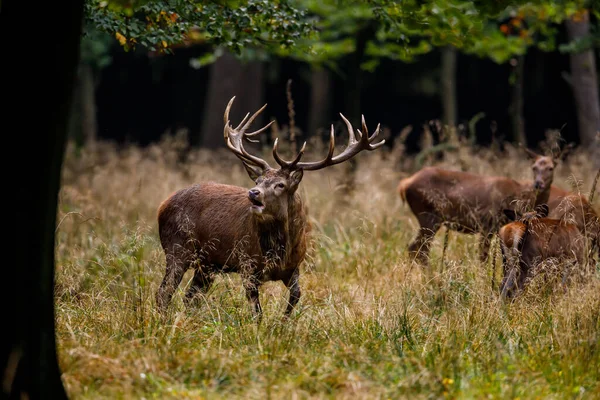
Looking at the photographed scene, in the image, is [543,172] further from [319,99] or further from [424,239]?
[319,99]

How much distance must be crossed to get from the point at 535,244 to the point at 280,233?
6.70 ft

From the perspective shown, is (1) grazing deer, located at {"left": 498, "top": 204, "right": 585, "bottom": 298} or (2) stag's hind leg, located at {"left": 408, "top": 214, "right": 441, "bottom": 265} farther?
(2) stag's hind leg, located at {"left": 408, "top": 214, "right": 441, "bottom": 265}

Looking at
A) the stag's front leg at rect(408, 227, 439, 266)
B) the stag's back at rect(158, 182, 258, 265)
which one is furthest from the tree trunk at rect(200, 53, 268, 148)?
the stag's back at rect(158, 182, 258, 265)

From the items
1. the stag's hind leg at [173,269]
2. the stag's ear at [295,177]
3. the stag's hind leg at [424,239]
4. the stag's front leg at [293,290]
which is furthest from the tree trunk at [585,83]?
the stag's hind leg at [173,269]

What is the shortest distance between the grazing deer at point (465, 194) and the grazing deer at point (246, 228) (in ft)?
9.47

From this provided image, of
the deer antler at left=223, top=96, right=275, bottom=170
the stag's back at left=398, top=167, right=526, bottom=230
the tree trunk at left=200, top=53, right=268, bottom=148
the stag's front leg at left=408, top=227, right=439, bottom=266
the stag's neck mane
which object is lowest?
the stag's front leg at left=408, top=227, right=439, bottom=266

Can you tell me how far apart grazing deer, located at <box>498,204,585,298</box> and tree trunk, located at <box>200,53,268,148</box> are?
11.9m

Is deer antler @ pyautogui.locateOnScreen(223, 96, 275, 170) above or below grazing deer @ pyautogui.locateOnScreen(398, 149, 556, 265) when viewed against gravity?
above

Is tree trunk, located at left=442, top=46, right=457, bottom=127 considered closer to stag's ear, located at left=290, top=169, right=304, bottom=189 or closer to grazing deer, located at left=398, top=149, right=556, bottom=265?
grazing deer, located at left=398, top=149, right=556, bottom=265

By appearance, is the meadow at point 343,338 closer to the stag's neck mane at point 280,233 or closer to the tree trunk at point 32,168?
the stag's neck mane at point 280,233

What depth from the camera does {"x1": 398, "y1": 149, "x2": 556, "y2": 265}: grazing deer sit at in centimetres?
977

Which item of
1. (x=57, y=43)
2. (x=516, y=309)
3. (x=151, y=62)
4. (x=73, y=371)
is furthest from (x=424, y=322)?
(x=151, y=62)

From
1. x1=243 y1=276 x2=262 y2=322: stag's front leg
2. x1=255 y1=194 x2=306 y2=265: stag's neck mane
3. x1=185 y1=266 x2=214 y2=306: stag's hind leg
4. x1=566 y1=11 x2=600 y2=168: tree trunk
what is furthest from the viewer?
x1=566 y1=11 x2=600 y2=168: tree trunk

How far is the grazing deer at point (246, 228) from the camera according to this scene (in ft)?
21.9
